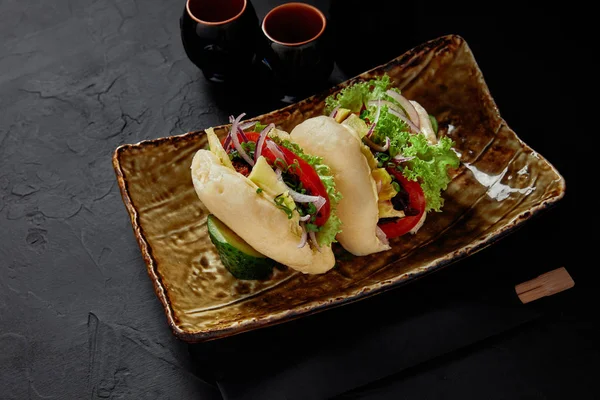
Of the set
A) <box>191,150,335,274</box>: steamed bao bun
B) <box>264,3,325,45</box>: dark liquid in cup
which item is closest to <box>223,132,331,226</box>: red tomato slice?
<box>191,150,335,274</box>: steamed bao bun

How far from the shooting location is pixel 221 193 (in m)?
3.99

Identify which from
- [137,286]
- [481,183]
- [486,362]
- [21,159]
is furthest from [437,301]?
[21,159]

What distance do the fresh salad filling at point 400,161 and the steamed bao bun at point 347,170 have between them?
0.37 ft

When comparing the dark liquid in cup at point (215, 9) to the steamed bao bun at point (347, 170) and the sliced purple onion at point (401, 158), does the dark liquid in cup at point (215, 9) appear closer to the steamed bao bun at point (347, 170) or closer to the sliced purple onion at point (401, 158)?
the steamed bao bun at point (347, 170)

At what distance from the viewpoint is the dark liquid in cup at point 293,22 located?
4969mm

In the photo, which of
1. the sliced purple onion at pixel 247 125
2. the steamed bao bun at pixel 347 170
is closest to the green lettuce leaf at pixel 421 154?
the steamed bao bun at pixel 347 170

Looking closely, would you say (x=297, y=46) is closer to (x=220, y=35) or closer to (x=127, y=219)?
(x=220, y=35)

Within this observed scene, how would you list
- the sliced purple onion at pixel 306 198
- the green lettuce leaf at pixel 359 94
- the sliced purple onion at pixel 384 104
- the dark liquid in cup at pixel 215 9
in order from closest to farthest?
the sliced purple onion at pixel 306 198 → the sliced purple onion at pixel 384 104 → the green lettuce leaf at pixel 359 94 → the dark liquid in cup at pixel 215 9

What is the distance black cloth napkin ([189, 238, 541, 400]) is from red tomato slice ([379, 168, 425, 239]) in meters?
0.33

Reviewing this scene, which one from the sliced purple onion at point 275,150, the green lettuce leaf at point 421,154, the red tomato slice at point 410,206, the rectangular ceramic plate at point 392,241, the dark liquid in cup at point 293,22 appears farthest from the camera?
the dark liquid in cup at point 293,22

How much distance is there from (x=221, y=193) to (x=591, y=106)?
2946 mm

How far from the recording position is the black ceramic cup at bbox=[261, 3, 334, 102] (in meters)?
4.84

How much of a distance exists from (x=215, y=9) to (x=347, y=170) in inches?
71.1

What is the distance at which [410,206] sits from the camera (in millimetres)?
4402
